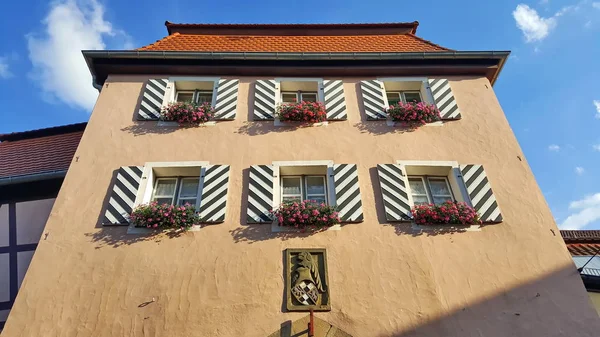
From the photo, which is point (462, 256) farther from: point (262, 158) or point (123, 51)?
point (123, 51)

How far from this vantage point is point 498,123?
852cm

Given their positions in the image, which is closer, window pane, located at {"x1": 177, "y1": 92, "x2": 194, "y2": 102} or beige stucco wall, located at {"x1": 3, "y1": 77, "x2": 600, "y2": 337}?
beige stucco wall, located at {"x1": 3, "y1": 77, "x2": 600, "y2": 337}

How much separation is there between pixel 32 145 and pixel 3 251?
10.2 ft

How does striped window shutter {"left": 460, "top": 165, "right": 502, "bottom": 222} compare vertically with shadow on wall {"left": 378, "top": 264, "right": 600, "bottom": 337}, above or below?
above

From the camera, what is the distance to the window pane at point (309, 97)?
9469 mm

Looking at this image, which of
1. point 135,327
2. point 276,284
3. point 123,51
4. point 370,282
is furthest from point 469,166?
point 123,51

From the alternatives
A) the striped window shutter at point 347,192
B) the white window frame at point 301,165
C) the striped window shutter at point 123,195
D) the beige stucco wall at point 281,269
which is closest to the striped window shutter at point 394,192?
the beige stucco wall at point 281,269

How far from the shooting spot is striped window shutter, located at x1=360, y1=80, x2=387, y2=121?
853cm

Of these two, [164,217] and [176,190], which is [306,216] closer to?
[164,217]

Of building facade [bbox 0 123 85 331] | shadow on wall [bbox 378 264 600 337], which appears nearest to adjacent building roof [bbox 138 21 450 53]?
building facade [bbox 0 123 85 331]

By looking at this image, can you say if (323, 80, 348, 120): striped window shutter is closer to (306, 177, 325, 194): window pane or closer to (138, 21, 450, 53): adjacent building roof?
(138, 21, 450, 53): adjacent building roof

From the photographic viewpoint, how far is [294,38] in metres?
11.0

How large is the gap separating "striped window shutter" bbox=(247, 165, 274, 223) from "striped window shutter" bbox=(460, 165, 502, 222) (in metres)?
3.43

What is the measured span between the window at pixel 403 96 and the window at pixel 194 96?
403 cm
